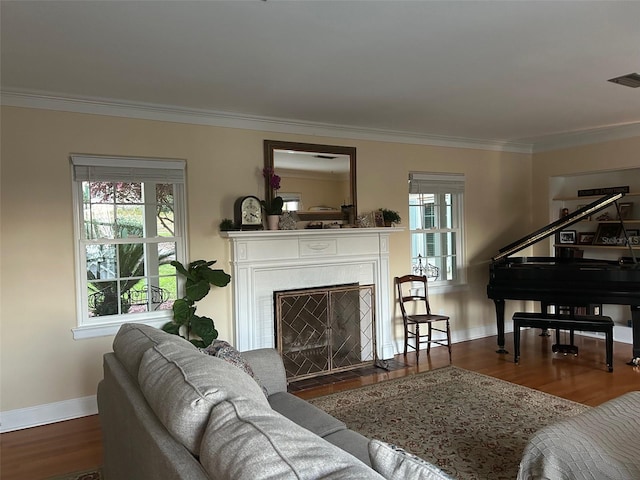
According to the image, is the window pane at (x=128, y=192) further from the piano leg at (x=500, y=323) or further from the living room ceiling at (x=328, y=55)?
the piano leg at (x=500, y=323)

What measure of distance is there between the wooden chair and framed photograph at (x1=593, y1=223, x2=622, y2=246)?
7.34ft

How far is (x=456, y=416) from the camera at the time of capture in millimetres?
3482

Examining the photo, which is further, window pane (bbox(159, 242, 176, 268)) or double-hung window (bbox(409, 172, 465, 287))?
double-hung window (bbox(409, 172, 465, 287))

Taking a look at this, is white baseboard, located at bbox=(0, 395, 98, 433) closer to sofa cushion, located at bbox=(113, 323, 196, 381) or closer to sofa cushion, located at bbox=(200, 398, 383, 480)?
sofa cushion, located at bbox=(113, 323, 196, 381)

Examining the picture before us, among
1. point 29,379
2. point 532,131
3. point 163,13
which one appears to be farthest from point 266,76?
point 532,131

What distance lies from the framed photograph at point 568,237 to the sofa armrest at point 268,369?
4941mm

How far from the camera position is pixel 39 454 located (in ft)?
10.1

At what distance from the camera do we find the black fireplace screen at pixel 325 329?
14.8 feet

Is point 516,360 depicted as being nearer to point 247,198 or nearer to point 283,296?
point 283,296

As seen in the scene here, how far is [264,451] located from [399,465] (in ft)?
1.04

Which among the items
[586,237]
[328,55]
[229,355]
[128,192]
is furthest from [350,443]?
[586,237]

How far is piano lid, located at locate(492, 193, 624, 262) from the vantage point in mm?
4645

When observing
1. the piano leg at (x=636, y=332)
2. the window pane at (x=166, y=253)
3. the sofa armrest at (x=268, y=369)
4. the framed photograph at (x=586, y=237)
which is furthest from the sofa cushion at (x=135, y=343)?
the framed photograph at (x=586, y=237)

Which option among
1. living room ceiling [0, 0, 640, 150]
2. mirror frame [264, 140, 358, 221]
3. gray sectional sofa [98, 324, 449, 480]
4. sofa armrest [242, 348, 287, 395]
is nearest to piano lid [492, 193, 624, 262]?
living room ceiling [0, 0, 640, 150]
